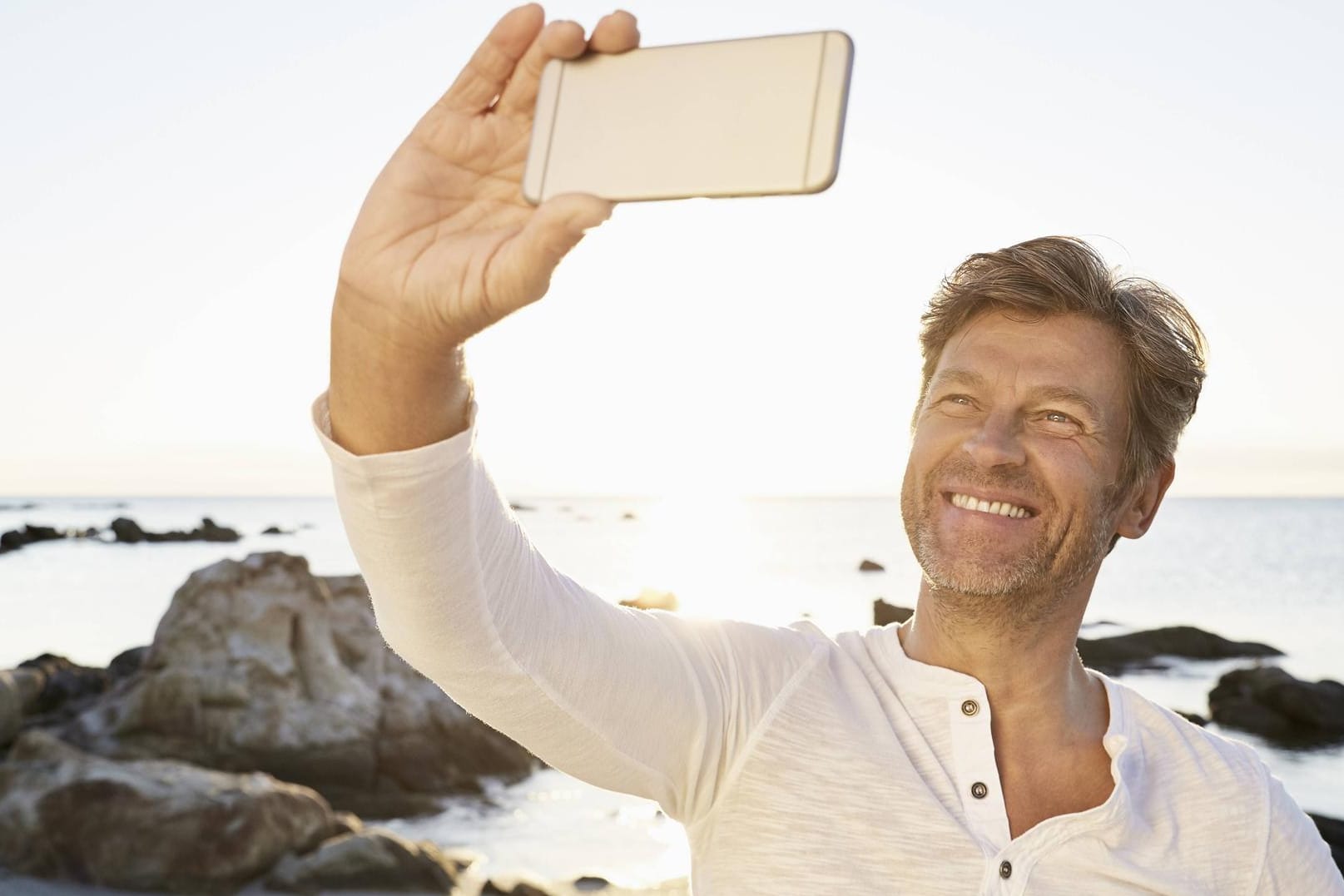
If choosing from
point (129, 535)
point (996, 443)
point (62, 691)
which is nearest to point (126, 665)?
point (62, 691)

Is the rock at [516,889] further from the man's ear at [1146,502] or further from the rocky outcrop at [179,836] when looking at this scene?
the man's ear at [1146,502]

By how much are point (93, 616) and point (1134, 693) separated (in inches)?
991

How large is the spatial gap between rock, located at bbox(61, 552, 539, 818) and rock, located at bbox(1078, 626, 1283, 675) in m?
13.0

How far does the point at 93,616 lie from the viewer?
24.4 m

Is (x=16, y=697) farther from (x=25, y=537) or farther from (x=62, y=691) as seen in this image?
(x=25, y=537)

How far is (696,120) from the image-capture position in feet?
4.48

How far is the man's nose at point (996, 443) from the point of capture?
2656mm

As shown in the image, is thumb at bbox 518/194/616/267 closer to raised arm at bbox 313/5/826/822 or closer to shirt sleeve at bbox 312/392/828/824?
raised arm at bbox 313/5/826/822

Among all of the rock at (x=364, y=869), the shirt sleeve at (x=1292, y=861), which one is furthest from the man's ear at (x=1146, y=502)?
the rock at (x=364, y=869)

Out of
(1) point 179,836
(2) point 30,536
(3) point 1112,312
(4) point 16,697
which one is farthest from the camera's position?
(2) point 30,536

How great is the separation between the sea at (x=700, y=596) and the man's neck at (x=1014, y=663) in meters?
0.43

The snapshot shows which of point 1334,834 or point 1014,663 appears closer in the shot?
point 1014,663

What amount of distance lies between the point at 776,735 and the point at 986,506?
737mm

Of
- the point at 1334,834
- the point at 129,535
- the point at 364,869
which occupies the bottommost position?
the point at 129,535
